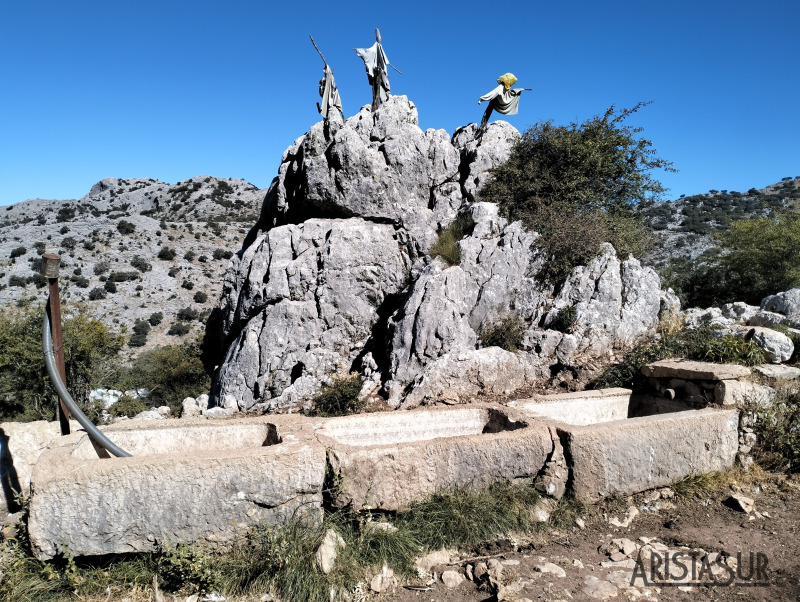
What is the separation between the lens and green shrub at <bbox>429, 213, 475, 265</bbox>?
410 inches

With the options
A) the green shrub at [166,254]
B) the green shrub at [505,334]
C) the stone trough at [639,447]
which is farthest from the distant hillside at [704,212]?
the green shrub at [166,254]

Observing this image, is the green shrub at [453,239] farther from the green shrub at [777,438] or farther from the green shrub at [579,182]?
the green shrub at [777,438]

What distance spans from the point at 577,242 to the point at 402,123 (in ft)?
19.7

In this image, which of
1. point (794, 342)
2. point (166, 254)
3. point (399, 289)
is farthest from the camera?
point (166, 254)

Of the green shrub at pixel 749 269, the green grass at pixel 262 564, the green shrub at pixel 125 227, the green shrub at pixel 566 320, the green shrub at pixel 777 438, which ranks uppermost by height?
the green shrub at pixel 125 227

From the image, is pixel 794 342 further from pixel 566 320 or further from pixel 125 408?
pixel 125 408

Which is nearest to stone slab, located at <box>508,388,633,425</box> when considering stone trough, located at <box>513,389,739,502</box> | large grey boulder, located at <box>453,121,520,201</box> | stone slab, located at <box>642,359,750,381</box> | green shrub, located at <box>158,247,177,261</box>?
stone trough, located at <box>513,389,739,502</box>

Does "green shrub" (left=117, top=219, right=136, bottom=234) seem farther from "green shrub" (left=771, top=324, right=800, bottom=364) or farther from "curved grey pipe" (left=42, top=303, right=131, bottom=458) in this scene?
"green shrub" (left=771, top=324, right=800, bottom=364)

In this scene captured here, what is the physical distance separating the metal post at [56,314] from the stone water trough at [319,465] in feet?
0.76

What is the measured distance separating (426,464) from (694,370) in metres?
3.83

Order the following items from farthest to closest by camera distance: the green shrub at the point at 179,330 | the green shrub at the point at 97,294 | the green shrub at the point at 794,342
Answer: the green shrub at the point at 97,294 → the green shrub at the point at 179,330 → the green shrub at the point at 794,342

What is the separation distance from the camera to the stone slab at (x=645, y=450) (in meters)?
4.48

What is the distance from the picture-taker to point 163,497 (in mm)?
3516

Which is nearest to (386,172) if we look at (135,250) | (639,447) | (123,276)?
(639,447)
